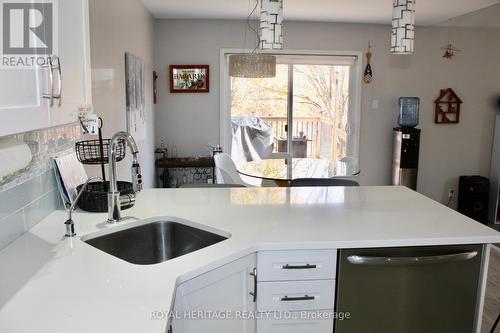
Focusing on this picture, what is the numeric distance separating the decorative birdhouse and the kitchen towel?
17.5 feet

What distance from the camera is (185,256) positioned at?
1390mm

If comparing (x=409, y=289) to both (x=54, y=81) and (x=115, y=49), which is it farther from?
(x=115, y=49)

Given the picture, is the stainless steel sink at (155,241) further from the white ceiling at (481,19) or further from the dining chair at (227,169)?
the white ceiling at (481,19)

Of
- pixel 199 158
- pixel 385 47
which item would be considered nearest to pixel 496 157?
pixel 385 47

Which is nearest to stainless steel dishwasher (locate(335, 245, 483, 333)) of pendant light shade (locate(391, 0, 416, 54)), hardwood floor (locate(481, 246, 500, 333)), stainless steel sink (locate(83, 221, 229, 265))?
stainless steel sink (locate(83, 221, 229, 265))

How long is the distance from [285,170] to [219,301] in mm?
2480

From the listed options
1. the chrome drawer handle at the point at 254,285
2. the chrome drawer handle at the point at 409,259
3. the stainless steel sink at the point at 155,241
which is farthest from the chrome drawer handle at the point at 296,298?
the stainless steel sink at the point at 155,241

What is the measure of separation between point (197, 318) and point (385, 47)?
193 inches

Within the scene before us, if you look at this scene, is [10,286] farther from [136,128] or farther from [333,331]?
[136,128]

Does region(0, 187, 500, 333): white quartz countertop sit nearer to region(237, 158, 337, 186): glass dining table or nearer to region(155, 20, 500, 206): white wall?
region(237, 158, 337, 186): glass dining table

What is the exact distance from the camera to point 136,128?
3.85 meters

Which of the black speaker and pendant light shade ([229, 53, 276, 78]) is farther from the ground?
pendant light shade ([229, 53, 276, 78])

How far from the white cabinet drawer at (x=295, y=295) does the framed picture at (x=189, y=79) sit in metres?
4.00

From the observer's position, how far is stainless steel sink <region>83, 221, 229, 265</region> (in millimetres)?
Result: 1681
